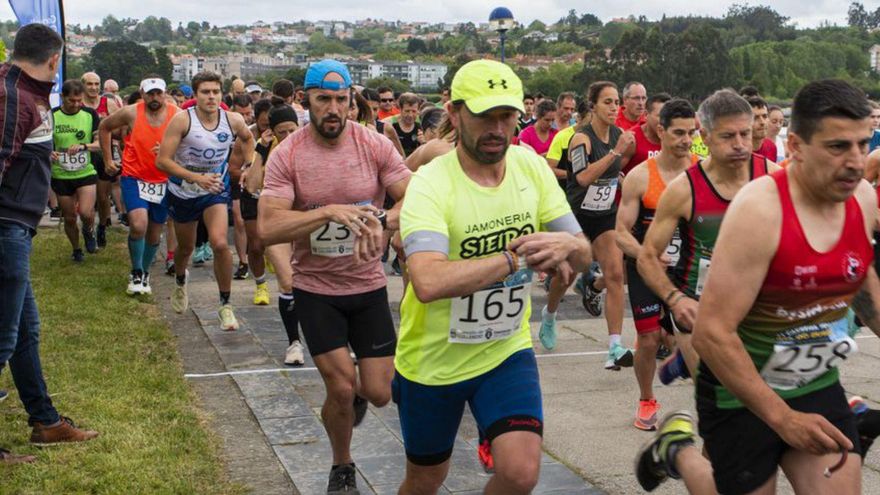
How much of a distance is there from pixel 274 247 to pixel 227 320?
80.8 inches

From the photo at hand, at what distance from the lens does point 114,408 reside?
7051 millimetres

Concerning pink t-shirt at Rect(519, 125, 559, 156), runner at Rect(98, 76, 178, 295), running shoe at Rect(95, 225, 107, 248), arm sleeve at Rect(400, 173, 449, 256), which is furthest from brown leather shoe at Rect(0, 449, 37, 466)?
running shoe at Rect(95, 225, 107, 248)

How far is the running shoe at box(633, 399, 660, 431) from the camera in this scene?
6.95m

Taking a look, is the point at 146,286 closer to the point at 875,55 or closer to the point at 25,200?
the point at 25,200

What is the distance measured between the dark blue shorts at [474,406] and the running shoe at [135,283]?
7301 millimetres

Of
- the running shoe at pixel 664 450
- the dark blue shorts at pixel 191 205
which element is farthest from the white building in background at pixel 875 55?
the running shoe at pixel 664 450

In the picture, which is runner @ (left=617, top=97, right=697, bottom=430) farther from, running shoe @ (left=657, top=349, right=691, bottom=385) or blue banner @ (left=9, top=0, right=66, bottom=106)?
blue banner @ (left=9, top=0, right=66, bottom=106)

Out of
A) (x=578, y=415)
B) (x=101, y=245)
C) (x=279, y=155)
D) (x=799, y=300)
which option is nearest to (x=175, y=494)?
(x=279, y=155)

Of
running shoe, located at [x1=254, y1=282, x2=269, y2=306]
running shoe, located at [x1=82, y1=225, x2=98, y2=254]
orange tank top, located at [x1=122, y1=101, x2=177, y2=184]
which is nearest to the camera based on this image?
running shoe, located at [x1=254, y1=282, x2=269, y2=306]

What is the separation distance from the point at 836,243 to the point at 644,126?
5856mm

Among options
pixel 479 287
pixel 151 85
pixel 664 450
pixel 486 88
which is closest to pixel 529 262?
pixel 479 287

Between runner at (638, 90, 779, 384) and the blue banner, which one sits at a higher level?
the blue banner

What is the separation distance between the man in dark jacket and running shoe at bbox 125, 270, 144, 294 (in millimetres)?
4969

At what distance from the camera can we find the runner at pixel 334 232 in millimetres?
5844
